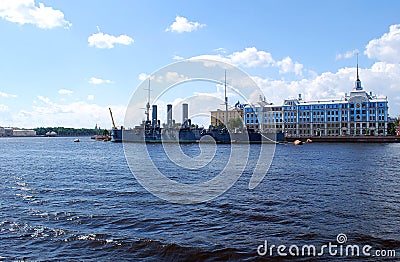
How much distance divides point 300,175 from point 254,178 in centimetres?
484

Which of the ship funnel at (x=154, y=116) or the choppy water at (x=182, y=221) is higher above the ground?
the ship funnel at (x=154, y=116)

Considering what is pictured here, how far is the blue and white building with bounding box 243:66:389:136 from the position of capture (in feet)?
436

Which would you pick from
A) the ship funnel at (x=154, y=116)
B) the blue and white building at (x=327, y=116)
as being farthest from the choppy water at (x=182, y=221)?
the blue and white building at (x=327, y=116)

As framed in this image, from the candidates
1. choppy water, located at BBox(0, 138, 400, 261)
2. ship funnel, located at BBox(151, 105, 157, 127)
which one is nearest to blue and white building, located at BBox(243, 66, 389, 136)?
ship funnel, located at BBox(151, 105, 157, 127)

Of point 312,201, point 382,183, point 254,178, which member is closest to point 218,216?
point 312,201

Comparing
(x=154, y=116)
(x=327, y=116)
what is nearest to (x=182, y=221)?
(x=154, y=116)

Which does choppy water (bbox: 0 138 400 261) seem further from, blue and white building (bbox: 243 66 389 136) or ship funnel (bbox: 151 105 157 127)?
blue and white building (bbox: 243 66 389 136)

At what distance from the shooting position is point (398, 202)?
19219mm

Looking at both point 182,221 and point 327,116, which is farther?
point 327,116

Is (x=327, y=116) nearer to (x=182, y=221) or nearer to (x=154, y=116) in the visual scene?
(x=154, y=116)

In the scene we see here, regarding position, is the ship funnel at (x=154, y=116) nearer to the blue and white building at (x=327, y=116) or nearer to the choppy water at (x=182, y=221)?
the blue and white building at (x=327, y=116)

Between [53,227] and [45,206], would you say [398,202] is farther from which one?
[45,206]

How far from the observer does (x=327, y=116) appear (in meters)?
143

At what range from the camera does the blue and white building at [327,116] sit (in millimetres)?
133000
